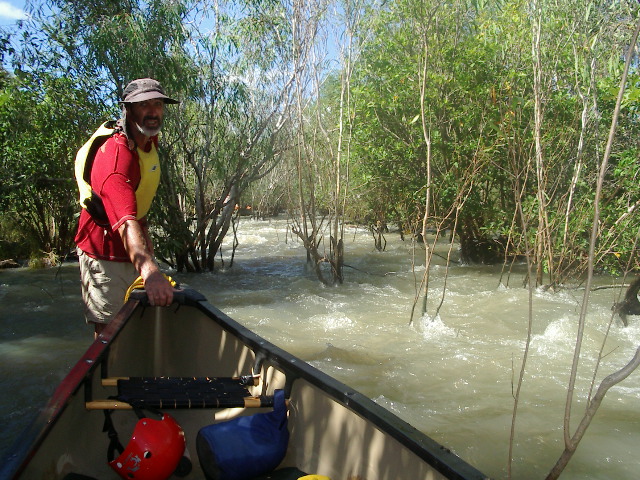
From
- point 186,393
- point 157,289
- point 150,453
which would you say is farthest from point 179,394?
point 157,289

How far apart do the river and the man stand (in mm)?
1531

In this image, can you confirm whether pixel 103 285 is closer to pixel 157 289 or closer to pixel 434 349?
pixel 157 289

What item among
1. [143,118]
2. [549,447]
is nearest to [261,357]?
[143,118]

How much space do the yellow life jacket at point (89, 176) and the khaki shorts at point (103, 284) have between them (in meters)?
0.28

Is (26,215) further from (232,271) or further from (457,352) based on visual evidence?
(457,352)

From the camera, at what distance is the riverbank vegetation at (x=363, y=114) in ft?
25.0

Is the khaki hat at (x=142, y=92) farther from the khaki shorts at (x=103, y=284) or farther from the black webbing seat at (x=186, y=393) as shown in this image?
the black webbing seat at (x=186, y=393)

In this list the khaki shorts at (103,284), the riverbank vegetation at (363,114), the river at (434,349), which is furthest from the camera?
the riverbank vegetation at (363,114)

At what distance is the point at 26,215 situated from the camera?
11.2 m

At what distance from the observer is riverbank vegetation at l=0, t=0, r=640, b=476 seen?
7605 millimetres

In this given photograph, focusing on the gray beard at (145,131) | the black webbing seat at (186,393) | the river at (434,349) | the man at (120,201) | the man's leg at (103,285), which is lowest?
the river at (434,349)

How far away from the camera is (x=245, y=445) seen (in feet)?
7.47

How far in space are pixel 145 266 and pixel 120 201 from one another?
318 millimetres

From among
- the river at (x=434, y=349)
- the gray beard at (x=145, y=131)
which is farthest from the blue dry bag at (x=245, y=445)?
the river at (x=434, y=349)
